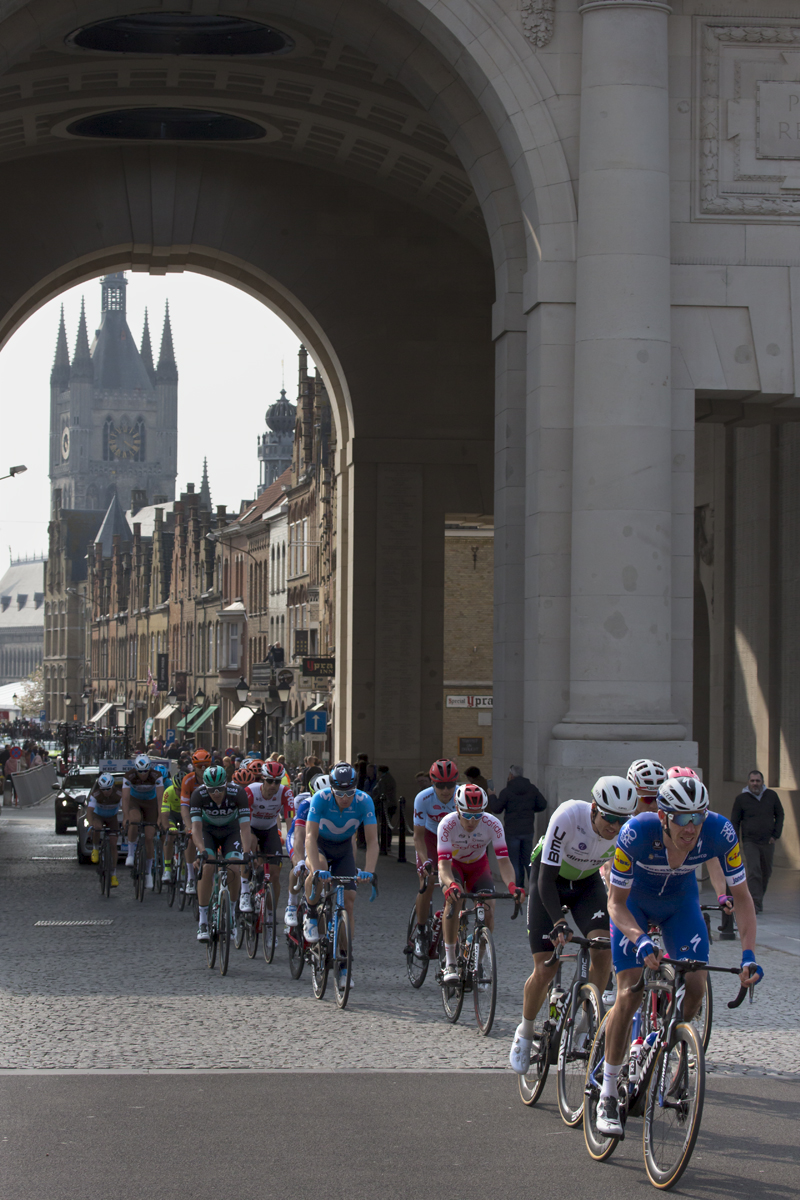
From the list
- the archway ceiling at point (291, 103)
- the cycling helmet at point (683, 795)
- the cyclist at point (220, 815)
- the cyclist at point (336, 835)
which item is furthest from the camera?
the archway ceiling at point (291, 103)

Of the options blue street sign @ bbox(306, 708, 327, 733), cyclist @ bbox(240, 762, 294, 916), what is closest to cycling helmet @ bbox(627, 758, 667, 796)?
cyclist @ bbox(240, 762, 294, 916)

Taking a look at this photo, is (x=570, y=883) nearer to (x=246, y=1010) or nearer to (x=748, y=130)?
(x=246, y=1010)

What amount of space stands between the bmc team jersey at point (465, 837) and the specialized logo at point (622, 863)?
355 cm

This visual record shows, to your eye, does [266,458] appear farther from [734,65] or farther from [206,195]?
[734,65]

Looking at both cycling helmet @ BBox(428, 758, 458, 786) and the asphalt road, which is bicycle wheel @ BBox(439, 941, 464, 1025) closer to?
the asphalt road

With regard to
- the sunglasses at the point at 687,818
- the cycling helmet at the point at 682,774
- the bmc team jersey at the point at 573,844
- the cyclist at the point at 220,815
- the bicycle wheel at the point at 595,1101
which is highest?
the cycling helmet at the point at 682,774

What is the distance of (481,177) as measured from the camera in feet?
72.2

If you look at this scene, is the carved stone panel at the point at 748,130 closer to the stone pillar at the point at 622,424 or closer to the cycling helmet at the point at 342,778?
the stone pillar at the point at 622,424

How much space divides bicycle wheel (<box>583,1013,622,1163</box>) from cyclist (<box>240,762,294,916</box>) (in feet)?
24.5

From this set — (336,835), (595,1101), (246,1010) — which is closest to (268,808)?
(336,835)

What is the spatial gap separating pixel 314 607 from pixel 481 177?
47121mm

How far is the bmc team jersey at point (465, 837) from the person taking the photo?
11.4 m

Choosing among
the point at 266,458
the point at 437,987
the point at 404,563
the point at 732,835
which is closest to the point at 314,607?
the point at 404,563

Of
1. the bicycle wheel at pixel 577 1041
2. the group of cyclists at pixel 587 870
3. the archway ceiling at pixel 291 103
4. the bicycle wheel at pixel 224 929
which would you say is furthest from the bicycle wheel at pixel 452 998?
the archway ceiling at pixel 291 103
